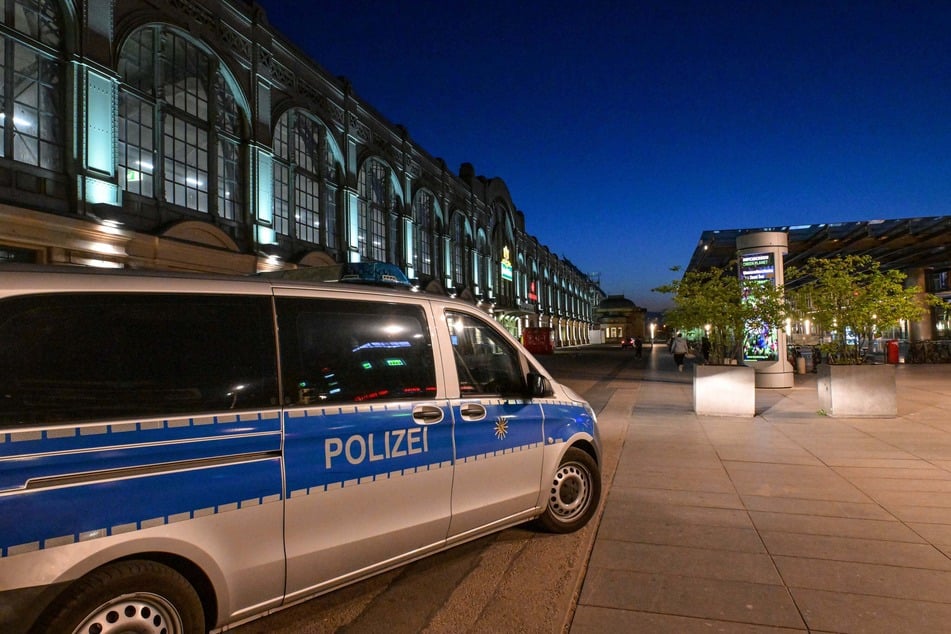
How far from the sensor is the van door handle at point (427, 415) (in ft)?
11.2

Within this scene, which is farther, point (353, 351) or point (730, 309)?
Result: point (730, 309)

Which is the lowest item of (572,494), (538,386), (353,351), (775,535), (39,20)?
(775,535)

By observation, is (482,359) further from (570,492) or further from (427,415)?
(570,492)

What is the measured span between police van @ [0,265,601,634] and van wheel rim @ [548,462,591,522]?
0.89 m

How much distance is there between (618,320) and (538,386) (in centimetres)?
11082

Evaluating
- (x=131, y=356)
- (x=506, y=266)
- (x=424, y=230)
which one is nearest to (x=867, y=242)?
(x=424, y=230)

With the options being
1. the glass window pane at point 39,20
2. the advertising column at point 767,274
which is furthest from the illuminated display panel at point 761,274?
the glass window pane at point 39,20

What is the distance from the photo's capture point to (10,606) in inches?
80.4

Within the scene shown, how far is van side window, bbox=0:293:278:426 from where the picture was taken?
7.29 ft

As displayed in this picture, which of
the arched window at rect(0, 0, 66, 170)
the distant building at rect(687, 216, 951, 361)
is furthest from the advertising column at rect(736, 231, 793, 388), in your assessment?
the arched window at rect(0, 0, 66, 170)

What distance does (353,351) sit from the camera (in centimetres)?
328

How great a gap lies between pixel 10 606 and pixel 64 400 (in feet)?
2.40

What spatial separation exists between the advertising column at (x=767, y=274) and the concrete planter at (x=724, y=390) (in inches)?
207

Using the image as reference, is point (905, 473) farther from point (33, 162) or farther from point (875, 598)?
point (33, 162)
